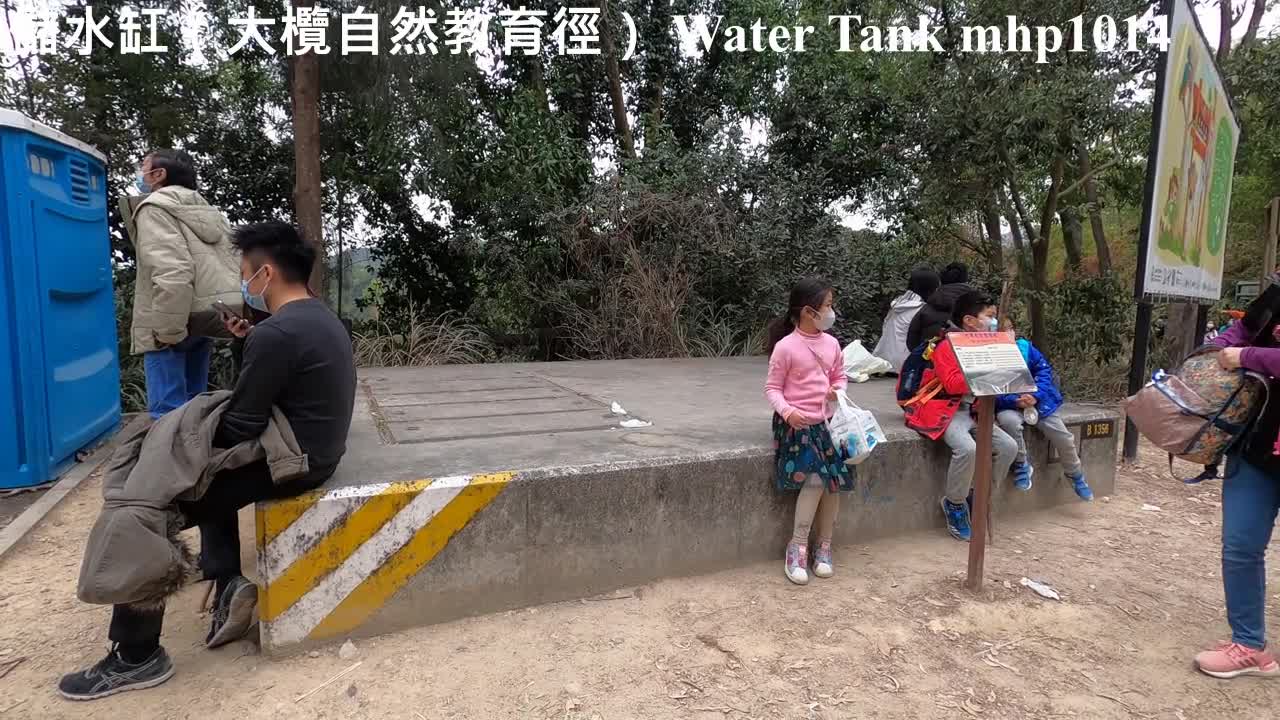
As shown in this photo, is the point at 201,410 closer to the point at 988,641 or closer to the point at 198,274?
the point at 198,274

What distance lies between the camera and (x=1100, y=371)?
29.7ft

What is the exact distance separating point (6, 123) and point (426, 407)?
2702 millimetres

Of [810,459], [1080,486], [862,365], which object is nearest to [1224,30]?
[862,365]

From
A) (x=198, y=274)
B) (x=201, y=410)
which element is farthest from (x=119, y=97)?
(x=201, y=410)

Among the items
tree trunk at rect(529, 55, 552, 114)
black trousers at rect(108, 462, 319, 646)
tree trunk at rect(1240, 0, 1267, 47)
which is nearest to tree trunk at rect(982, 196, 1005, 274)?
tree trunk at rect(1240, 0, 1267, 47)

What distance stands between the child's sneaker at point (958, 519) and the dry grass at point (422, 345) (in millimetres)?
5761

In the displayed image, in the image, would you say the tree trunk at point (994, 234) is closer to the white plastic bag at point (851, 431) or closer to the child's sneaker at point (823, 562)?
the white plastic bag at point (851, 431)

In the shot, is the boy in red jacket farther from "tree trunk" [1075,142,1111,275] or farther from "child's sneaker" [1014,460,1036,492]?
"tree trunk" [1075,142,1111,275]

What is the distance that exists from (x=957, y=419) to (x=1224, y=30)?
8026 mm

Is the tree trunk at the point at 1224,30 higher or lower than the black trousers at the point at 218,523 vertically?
higher

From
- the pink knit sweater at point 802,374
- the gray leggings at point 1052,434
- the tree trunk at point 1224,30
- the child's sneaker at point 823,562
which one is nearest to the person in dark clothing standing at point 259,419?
the pink knit sweater at point 802,374

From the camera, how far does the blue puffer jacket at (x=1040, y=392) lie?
417 centimetres

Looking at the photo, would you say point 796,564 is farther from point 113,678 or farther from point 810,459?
point 113,678

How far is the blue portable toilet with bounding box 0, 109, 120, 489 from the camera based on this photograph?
404cm
